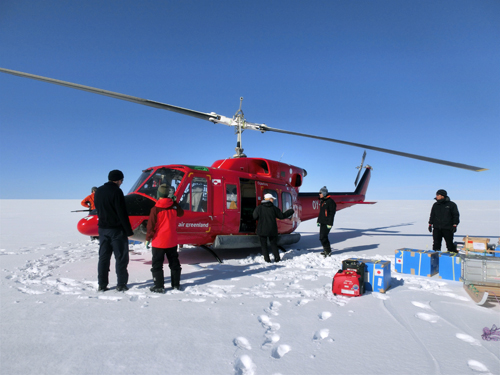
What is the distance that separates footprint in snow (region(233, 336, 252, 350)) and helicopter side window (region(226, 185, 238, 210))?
14.0ft

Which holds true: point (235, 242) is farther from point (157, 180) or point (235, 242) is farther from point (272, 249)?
point (157, 180)

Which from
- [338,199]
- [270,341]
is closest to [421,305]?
[270,341]

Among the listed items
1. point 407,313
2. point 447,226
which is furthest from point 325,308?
point 447,226

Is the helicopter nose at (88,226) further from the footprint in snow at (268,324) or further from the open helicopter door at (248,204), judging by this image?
the footprint in snow at (268,324)

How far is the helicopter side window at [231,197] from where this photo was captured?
7017 millimetres

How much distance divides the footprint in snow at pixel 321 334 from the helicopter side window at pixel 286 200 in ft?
18.1

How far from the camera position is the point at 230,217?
6.93m

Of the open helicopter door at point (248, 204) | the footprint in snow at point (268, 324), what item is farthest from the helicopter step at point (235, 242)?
the footprint in snow at point (268, 324)

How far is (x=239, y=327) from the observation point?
3105mm

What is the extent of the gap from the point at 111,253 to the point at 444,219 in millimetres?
6735

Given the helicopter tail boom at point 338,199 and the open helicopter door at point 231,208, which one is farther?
the helicopter tail boom at point 338,199

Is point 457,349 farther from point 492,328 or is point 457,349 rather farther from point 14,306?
point 14,306

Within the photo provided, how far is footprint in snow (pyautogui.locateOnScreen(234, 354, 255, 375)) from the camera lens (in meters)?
2.28

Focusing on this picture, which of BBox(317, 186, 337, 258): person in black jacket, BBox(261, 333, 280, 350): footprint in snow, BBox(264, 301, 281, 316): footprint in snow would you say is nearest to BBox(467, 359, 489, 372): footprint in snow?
BBox(261, 333, 280, 350): footprint in snow
